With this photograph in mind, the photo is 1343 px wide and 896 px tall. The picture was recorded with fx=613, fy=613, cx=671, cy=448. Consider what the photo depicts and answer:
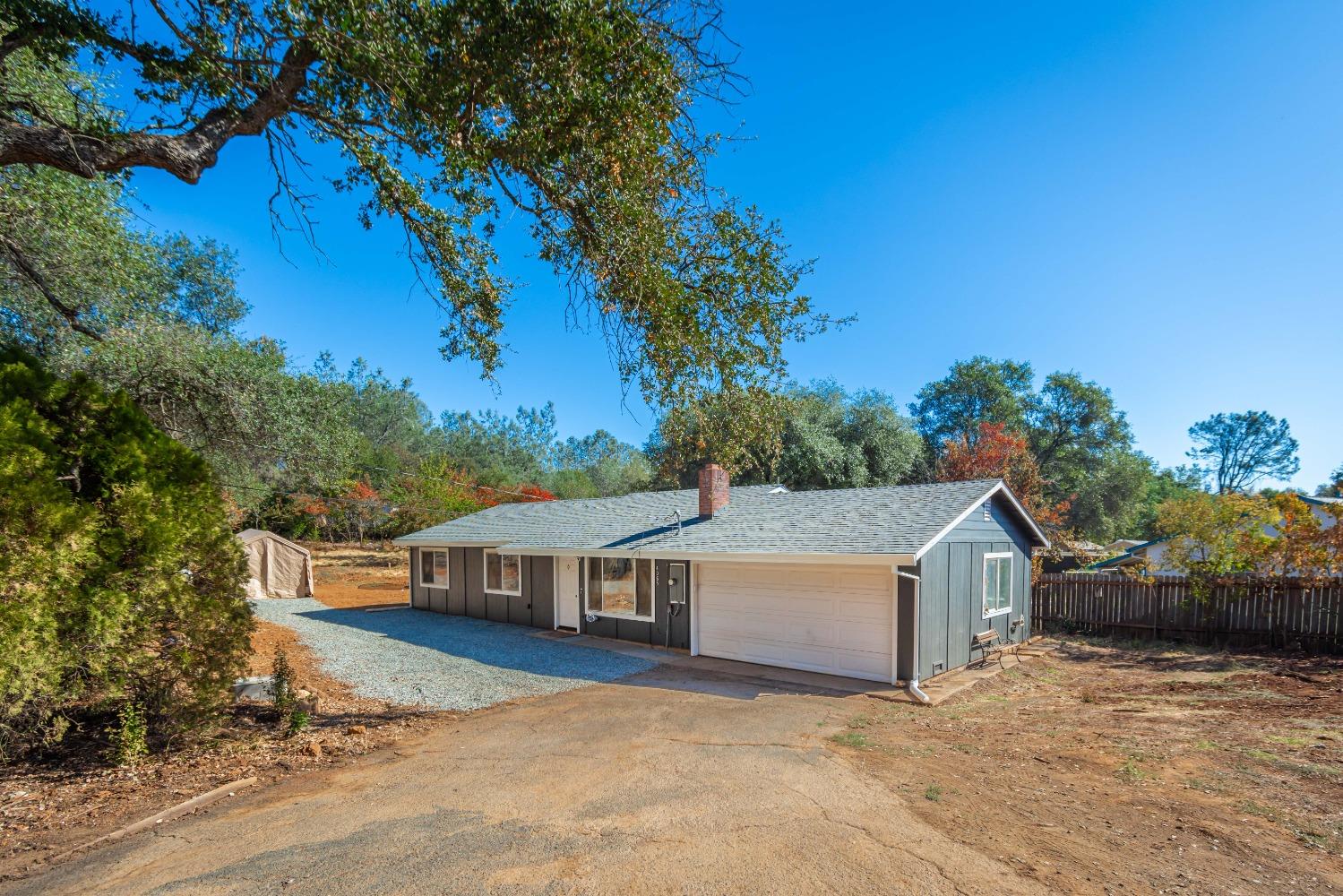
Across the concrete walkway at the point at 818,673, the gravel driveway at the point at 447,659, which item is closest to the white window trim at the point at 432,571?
the gravel driveway at the point at 447,659

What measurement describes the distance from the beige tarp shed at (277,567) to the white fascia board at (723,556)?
37.8ft

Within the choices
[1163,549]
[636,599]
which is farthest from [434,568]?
[1163,549]

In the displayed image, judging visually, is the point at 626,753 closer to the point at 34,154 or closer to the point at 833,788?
the point at 833,788

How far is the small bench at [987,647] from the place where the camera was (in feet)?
37.4

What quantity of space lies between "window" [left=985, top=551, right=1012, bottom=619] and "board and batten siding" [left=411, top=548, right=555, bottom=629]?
32.1ft

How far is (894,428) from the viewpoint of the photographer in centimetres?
2841

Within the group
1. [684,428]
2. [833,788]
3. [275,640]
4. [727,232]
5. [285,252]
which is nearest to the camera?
[833,788]

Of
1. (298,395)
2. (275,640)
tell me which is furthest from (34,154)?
(275,640)

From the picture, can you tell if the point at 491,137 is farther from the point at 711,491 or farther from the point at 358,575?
the point at 358,575

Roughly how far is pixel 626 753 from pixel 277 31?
7.01 meters

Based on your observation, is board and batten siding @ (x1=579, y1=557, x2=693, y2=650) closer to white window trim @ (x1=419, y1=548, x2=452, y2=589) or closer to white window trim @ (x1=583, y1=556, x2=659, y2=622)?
white window trim @ (x1=583, y1=556, x2=659, y2=622)

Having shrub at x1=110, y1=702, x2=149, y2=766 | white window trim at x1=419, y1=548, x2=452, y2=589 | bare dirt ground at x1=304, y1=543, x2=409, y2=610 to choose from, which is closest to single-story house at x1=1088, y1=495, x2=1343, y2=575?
shrub at x1=110, y1=702, x2=149, y2=766

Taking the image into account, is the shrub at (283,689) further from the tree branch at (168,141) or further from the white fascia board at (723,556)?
the white fascia board at (723,556)

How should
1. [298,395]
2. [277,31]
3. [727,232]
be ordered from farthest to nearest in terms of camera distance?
[298,395], [727,232], [277,31]
